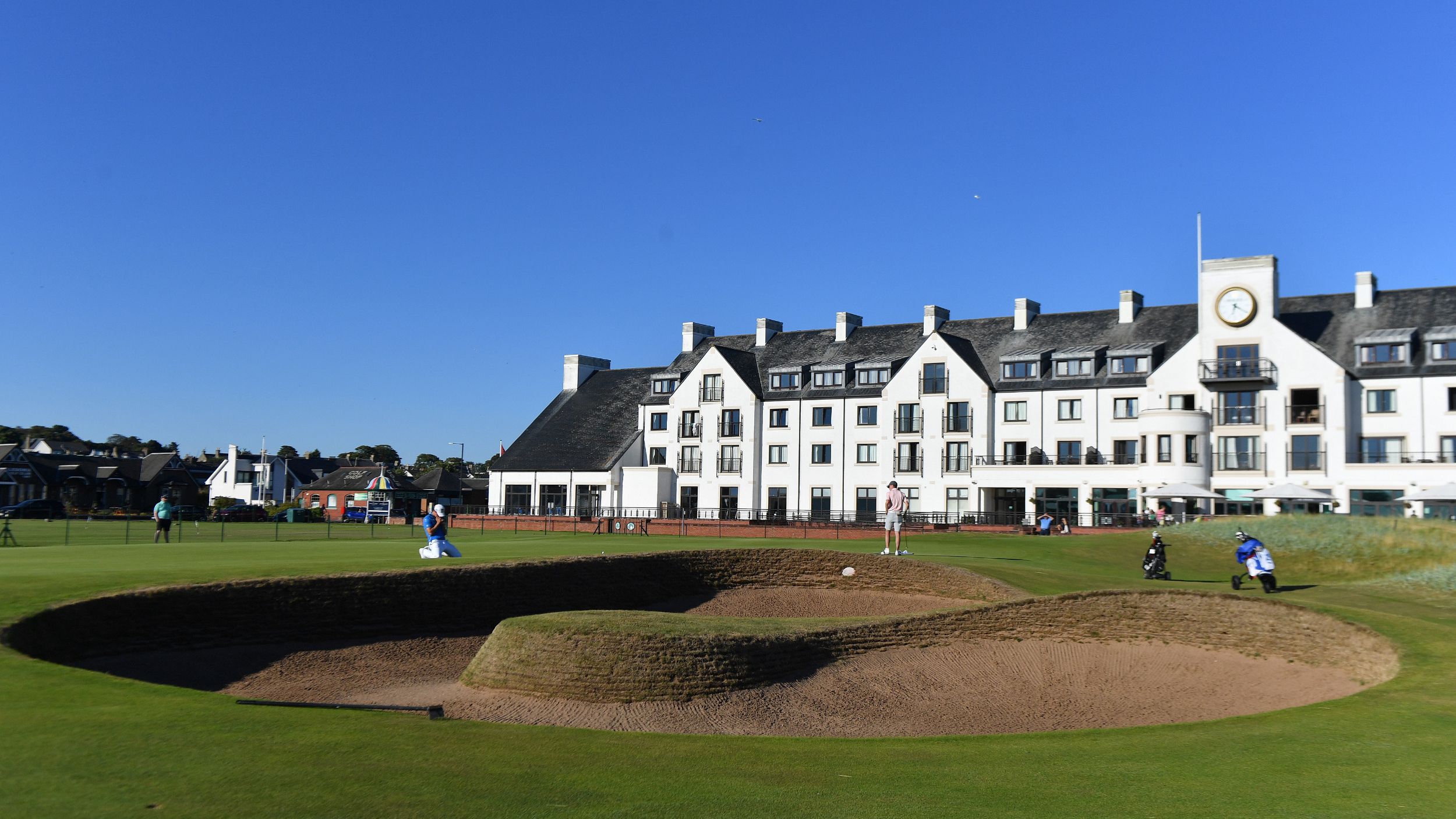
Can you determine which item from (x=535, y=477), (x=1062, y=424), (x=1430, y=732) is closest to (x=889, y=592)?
(x=1430, y=732)

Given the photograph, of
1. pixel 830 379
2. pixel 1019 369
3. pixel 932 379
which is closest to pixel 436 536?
pixel 932 379

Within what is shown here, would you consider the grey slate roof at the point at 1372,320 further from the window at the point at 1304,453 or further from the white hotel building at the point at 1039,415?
the window at the point at 1304,453

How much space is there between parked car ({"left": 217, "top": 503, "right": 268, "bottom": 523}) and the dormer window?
2682 inches

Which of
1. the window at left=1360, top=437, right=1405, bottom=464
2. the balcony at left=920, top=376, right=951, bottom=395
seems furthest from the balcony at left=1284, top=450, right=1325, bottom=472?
the balcony at left=920, top=376, right=951, bottom=395

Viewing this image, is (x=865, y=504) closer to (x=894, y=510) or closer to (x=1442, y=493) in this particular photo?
(x=1442, y=493)

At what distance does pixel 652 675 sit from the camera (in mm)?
17953

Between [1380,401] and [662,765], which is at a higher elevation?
[1380,401]

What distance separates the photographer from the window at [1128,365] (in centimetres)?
6788

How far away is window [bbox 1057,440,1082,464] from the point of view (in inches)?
2699

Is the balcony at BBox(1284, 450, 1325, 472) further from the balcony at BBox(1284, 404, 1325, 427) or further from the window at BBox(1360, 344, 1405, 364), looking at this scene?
the window at BBox(1360, 344, 1405, 364)

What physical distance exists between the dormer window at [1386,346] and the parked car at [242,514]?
6813cm

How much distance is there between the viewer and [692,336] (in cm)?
9038

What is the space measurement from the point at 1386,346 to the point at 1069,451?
57.9 ft

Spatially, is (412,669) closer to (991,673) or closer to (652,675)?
(652,675)
